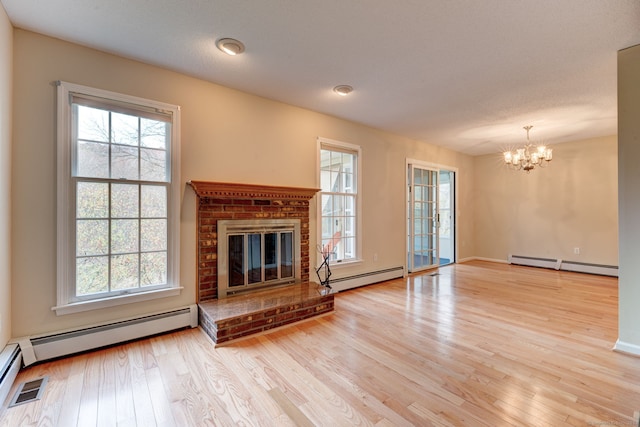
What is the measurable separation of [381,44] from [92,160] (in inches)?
105

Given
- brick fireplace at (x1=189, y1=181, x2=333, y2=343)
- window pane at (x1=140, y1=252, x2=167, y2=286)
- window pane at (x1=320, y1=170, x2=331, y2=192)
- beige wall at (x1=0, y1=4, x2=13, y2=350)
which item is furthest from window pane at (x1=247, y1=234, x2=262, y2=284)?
beige wall at (x1=0, y1=4, x2=13, y2=350)

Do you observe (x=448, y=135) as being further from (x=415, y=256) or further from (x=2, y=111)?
(x=2, y=111)

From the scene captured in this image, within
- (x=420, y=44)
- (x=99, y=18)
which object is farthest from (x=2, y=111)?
(x=420, y=44)

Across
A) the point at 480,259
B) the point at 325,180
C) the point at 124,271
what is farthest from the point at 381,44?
the point at 480,259

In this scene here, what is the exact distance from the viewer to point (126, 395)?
1.80 m

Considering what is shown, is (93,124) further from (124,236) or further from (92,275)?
(92,275)

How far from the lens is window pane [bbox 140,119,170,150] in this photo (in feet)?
8.74

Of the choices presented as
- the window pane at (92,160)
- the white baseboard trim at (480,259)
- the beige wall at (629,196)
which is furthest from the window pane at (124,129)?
the white baseboard trim at (480,259)

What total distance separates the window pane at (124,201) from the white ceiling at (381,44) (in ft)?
3.90

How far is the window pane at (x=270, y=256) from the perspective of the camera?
3393 millimetres

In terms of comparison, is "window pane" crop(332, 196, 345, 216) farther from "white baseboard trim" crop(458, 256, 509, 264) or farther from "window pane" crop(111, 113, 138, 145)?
"white baseboard trim" crop(458, 256, 509, 264)

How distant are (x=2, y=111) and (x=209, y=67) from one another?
1.54 metres

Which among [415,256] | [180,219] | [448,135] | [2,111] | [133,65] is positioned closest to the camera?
[2,111]

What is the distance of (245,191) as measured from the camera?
3.11 m
